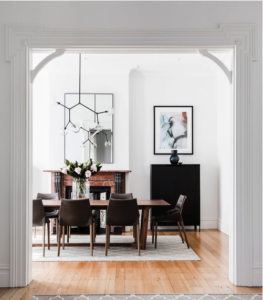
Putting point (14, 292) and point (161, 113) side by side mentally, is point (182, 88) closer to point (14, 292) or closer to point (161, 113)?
point (161, 113)

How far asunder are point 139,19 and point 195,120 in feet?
12.5

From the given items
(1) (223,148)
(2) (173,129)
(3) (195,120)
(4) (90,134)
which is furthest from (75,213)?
(3) (195,120)

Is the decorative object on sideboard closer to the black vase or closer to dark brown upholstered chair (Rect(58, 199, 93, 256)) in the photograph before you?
dark brown upholstered chair (Rect(58, 199, 93, 256))

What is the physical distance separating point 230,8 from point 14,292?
3.60 metres

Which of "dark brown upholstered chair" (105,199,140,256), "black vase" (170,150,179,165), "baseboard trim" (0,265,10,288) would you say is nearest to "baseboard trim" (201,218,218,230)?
"black vase" (170,150,179,165)

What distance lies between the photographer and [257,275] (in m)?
3.59

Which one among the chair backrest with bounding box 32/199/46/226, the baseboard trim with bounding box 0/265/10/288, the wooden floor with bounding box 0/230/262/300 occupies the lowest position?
the wooden floor with bounding box 0/230/262/300

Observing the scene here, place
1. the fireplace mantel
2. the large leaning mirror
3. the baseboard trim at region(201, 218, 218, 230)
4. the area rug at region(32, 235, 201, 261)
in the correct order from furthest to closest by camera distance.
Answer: the baseboard trim at region(201, 218, 218, 230), the large leaning mirror, the fireplace mantel, the area rug at region(32, 235, 201, 261)

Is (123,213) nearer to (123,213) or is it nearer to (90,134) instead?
(123,213)

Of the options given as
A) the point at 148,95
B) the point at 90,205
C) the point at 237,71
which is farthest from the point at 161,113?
the point at 237,71

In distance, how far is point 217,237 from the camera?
624 cm

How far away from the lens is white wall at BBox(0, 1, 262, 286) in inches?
142

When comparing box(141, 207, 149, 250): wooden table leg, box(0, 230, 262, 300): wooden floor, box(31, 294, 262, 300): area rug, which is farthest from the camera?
box(141, 207, 149, 250): wooden table leg

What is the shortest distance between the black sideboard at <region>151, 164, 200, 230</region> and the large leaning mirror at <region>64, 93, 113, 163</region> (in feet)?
3.35
